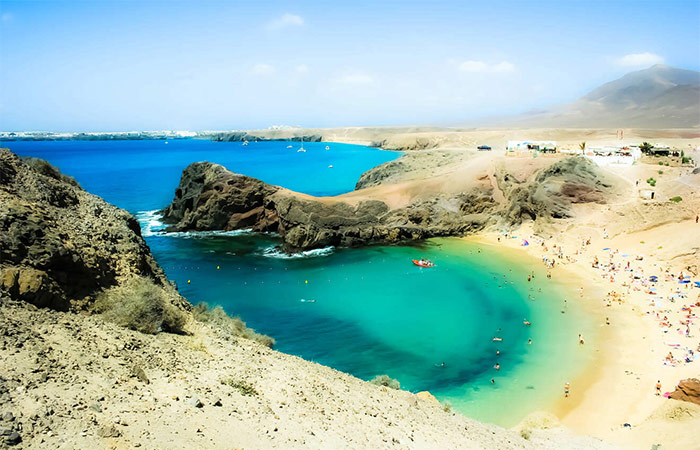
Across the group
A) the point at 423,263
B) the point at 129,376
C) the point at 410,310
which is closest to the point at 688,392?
the point at 410,310

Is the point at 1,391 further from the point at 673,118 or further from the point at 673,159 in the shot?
the point at 673,118

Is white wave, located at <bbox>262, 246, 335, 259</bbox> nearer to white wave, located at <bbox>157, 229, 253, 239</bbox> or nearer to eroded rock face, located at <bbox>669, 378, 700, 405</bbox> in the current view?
white wave, located at <bbox>157, 229, 253, 239</bbox>

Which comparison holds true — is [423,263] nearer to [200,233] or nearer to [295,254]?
[295,254]

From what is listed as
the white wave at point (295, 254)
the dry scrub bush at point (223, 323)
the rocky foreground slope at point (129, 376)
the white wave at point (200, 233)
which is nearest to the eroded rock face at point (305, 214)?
the white wave at point (200, 233)

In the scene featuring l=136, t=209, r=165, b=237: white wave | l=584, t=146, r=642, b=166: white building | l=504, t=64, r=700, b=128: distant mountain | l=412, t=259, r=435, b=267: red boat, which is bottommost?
l=412, t=259, r=435, b=267: red boat

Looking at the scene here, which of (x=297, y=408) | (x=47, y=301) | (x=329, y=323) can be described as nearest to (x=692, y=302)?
(x=329, y=323)

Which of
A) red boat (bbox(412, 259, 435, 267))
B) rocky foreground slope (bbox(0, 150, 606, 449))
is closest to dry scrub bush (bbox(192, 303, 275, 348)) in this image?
rocky foreground slope (bbox(0, 150, 606, 449))

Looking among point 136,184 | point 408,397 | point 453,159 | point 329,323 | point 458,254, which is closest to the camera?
point 408,397
